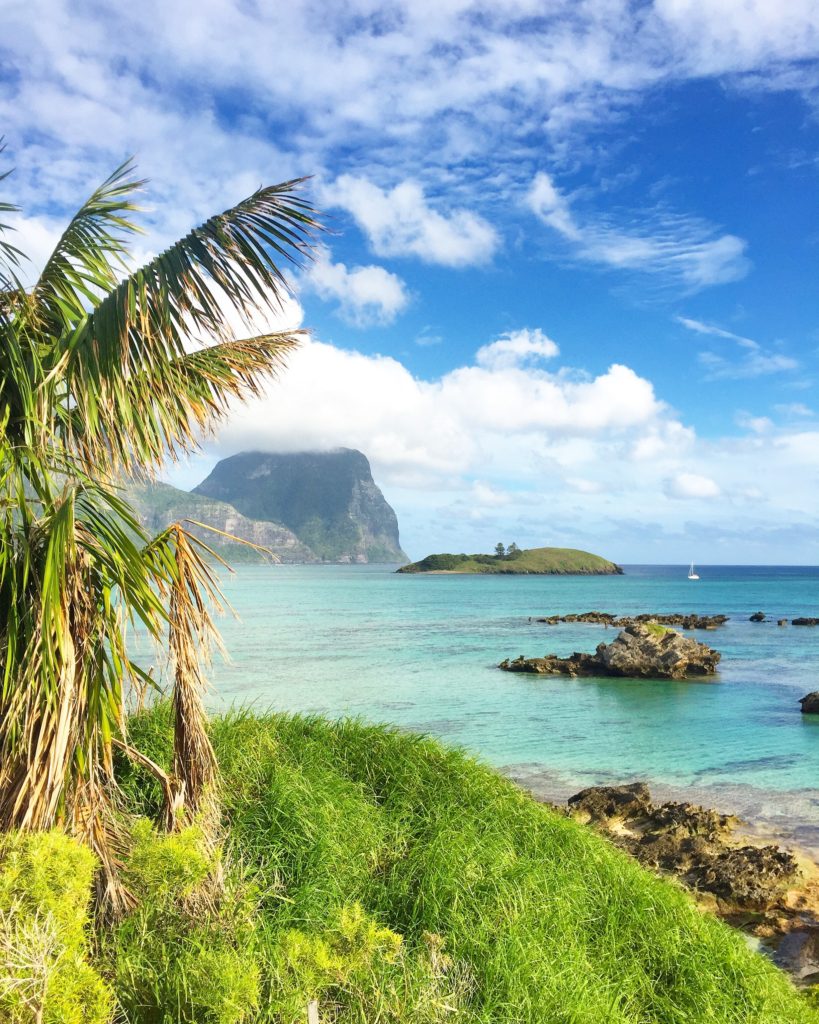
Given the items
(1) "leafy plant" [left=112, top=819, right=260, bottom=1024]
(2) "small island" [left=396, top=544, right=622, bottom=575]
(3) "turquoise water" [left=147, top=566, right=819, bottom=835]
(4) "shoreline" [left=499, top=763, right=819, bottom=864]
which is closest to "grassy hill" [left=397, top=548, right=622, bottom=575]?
(2) "small island" [left=396, top=544, right=622, bottom=575]

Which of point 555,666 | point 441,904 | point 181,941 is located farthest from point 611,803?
point 555,666

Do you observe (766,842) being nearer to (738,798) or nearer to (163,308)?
(738,798)

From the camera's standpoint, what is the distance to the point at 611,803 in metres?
12.8

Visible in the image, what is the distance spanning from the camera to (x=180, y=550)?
18.6ft

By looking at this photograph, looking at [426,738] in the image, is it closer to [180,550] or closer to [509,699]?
[180,550]

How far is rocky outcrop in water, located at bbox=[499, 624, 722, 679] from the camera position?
32.0 metres

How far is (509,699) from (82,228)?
21404 mm

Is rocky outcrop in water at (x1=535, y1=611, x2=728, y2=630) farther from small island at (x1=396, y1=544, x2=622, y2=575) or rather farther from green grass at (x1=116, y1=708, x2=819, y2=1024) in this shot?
small island at (x1=396, y1=544, x2=622, y2=575)

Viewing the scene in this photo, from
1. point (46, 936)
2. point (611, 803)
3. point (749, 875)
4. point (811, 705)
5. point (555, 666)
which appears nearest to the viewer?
point (46, 936)

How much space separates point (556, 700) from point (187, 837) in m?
22.3

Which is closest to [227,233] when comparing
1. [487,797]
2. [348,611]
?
[487,797]

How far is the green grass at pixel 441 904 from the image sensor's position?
4758mm

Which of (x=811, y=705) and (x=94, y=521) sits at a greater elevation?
(x=94, y=521)

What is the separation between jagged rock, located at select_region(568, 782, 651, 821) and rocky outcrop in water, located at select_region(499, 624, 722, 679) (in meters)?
18.6
